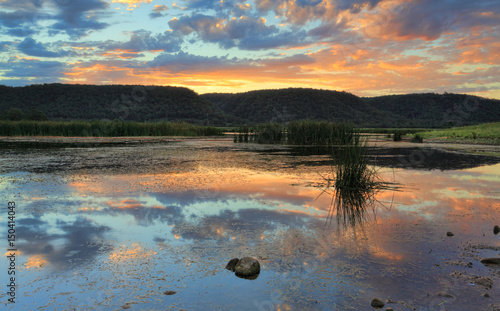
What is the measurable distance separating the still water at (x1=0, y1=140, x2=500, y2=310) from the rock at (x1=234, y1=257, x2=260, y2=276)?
11cm

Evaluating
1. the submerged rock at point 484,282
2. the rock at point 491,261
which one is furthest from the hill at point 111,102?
the submerged rock at point 484,282

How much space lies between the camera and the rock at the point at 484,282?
12.6 feet

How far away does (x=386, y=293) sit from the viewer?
12.1 ft

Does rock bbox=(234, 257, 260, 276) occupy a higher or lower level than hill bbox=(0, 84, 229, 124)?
lower

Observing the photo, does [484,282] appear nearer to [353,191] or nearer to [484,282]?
[484,282]

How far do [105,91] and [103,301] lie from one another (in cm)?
10502

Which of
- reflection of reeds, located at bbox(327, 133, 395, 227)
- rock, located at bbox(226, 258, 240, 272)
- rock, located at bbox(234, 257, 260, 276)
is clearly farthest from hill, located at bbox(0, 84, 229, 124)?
rock, located at bbox(234, 257, 260, 276)

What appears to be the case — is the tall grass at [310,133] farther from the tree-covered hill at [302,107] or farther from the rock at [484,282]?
the tree-covered hill at [302,107]

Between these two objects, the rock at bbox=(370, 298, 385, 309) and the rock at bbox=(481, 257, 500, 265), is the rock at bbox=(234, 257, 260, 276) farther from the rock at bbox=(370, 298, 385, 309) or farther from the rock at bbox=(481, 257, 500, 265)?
the rock at bbox=(481, 257, 500, 265)

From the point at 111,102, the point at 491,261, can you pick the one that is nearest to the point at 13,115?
the point at 111,102

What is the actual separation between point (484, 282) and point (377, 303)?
143 centimetres

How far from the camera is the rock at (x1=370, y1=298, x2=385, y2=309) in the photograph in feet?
11.2

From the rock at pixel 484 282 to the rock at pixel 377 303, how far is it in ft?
4.21

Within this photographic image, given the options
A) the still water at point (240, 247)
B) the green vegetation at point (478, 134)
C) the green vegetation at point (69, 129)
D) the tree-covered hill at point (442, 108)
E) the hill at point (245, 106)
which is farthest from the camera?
the tree-covered hill at point (442, 108)
